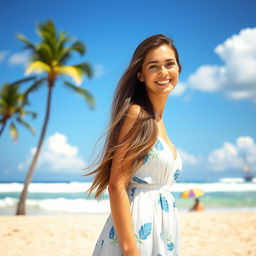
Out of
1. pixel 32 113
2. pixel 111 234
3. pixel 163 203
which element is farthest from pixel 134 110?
pixel 32 113

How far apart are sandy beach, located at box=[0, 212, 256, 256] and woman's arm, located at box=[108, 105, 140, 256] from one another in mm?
4734

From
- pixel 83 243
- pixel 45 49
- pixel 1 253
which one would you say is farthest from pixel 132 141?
pixel 45 49

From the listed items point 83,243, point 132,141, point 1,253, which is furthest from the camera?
point 83,243

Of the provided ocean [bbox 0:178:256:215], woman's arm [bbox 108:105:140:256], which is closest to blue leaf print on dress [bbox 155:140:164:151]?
woman's arm [bbox 108:105:140:256]

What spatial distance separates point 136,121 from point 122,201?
0.36 metres

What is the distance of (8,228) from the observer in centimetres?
832

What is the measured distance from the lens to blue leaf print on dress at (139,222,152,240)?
1630 millimetres

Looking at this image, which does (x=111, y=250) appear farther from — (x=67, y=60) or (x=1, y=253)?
(x=67, y=60)

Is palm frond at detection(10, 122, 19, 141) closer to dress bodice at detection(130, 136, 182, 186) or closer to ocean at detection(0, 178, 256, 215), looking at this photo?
ocean at detection(0, 178, 256, 215)

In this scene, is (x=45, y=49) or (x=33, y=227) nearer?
(x=33, y=227)

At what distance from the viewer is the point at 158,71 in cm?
181

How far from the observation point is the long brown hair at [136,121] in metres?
1.63

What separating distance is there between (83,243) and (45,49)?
1014 cm

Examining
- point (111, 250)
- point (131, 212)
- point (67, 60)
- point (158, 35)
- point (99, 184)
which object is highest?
point (67, 60)
